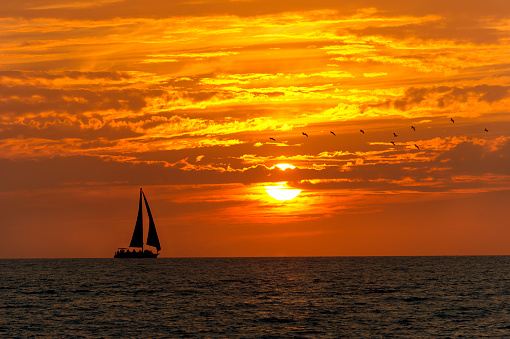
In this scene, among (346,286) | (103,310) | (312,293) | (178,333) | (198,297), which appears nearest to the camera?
(178,333)

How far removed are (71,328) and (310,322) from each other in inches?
925

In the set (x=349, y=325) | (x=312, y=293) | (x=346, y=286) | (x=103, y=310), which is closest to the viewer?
(x=349, y=325)

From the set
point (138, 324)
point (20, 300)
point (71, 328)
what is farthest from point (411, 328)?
point (20, 300)

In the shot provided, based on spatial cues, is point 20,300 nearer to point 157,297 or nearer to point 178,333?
point 157,297

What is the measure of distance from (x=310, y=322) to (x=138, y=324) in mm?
17239

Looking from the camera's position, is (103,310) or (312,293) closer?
(103,310)

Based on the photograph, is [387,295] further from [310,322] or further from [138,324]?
[138,324]

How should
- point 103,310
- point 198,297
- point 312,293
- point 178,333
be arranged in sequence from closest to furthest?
point 178,333 < point 103,310 < point 198,297 < point 312,293

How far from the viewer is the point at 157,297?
10394 centimetres

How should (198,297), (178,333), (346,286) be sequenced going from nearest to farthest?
(178,333), (198,297), (346,286)

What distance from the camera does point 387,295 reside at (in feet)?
342

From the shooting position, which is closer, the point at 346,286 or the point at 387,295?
the point at 387,295

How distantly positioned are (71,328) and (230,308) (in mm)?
22864

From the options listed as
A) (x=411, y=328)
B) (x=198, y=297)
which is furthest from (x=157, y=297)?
(x=411, y=328)
